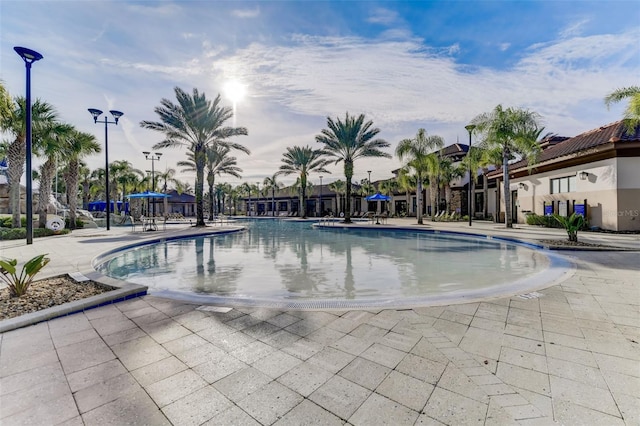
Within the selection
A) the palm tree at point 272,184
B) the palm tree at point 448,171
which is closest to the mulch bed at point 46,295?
the palm tree at point 448,171

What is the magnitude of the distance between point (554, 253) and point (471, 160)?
1479 cm

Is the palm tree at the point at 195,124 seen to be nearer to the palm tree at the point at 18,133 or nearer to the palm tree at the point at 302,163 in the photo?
the palm tree at the point at 18,133

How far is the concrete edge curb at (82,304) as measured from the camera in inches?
141

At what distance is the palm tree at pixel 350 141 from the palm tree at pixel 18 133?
1665 cm

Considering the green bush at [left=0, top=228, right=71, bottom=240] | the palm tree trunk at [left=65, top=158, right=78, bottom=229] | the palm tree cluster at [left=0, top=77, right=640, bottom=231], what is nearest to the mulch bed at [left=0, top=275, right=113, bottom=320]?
the palm tree cluster at [left=0, top=77, right=640, bottom=231]

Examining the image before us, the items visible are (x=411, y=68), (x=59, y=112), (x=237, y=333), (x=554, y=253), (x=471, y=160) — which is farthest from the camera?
(x=471, y=160)

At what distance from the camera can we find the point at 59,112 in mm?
15211

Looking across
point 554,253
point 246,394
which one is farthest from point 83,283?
point 554,253

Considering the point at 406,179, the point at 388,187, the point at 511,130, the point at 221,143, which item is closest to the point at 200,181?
the point at 221,143

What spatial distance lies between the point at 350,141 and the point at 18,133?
19440 mm

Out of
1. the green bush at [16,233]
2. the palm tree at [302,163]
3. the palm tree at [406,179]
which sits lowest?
the green bush at [16,233]

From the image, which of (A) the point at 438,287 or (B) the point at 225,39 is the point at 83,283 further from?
(B) the point at 225,39

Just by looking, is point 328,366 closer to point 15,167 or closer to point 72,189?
point 15,167

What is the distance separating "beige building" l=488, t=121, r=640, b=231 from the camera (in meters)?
14.2
